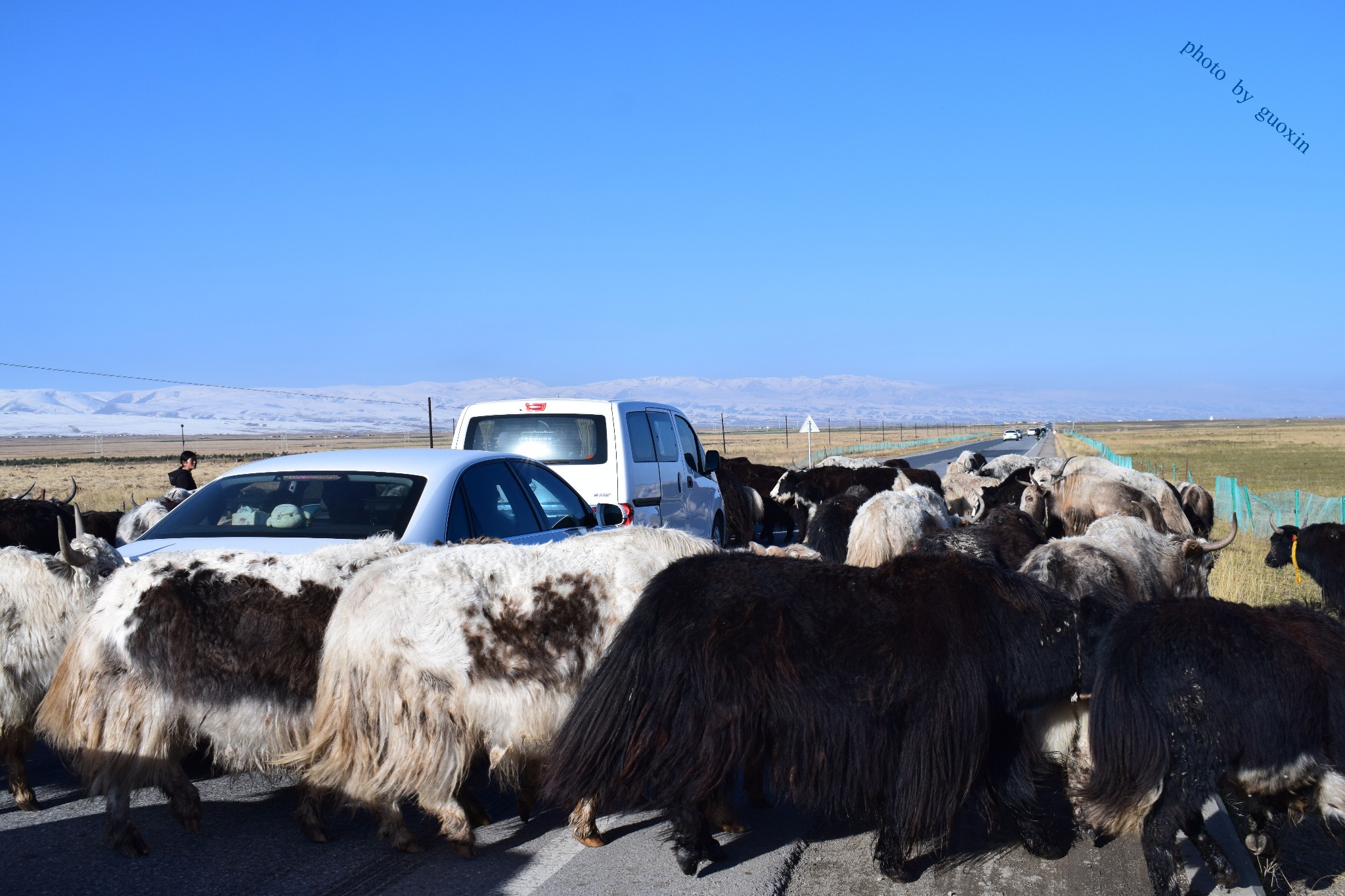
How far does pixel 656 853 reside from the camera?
5.16m

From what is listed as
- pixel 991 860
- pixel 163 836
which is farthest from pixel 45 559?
pixel 991 860

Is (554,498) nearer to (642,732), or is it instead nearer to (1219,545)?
(642,732)

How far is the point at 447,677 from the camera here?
16.4 feet

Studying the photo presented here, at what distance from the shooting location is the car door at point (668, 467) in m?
11.9

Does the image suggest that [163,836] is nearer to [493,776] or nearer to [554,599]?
[493,776]

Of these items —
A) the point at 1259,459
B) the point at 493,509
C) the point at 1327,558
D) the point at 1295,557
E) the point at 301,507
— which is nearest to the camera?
the point at 301,507

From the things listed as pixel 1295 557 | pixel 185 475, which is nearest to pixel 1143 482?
pixel 1295 557

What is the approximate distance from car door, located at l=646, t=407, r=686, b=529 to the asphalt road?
623cm

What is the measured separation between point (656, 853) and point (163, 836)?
7.63 ft

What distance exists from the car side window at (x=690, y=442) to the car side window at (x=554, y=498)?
4127mm

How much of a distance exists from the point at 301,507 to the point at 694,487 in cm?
662

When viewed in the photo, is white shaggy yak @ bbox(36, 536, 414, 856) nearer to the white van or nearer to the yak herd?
the yak herd

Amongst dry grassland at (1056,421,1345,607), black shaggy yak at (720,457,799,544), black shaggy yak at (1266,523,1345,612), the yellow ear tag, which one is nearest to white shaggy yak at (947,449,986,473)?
black shaggy yak at (720,457,799,544)

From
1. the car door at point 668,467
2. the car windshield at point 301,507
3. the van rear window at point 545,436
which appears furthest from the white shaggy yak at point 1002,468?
the car windshield at point 301,507
